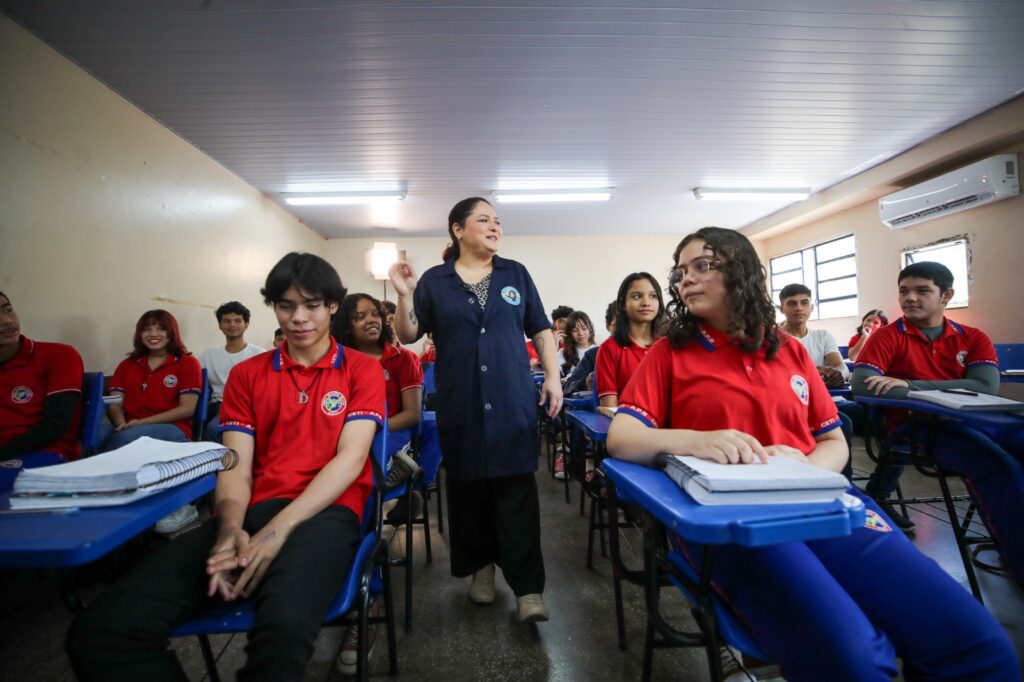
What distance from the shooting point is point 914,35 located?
3412 millimetres

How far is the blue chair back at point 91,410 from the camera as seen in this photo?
195 cm

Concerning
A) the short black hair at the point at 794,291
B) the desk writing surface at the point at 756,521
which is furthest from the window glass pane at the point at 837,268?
the desk writing surface at the point at 756,521

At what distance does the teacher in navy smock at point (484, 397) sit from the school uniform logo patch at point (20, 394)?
2.09m

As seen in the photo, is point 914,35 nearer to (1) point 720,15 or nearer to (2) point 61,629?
(1) point 720,15

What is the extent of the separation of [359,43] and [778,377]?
3.60 meters

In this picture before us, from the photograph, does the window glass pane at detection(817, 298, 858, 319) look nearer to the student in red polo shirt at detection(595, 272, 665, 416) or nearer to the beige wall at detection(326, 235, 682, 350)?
the beige wall at detection(326, 235, 682, 350)

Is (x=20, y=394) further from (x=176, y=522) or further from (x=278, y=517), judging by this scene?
(x=278, y=517)

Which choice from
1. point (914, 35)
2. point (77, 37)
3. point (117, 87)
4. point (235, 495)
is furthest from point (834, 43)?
point (117, 87)

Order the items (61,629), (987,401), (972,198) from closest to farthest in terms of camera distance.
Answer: (987,401) → (61,629) → (972,198)

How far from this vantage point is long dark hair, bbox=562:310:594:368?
4.67 metres

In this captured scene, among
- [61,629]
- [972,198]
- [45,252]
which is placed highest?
[972,198]

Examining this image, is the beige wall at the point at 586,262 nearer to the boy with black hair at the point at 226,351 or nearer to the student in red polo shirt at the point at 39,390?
the boy with black hair at the point at 226,351

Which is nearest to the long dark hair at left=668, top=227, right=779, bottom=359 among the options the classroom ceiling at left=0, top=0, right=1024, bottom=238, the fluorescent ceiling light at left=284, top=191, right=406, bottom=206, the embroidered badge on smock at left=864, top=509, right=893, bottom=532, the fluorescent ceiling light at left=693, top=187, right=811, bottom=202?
the embroidered badge on smock at left=864, top=509, right=893, bottom=532

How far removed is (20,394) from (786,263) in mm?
10395
